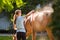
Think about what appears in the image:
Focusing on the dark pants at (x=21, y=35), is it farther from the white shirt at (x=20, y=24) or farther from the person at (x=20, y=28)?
the white shirt at (x=20, y=24)

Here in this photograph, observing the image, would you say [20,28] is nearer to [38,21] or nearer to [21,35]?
[21,35]

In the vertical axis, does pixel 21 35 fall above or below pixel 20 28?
below

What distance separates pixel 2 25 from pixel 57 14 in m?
22.9

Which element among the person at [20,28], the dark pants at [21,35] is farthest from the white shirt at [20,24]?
the dark pants at [21,35]

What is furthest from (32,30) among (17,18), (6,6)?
(6,6)

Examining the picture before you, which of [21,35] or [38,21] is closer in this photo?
[21,35]

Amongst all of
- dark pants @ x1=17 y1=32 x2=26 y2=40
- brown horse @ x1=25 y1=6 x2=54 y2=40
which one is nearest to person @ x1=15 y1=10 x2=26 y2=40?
dark pants @ x1=17 y1=32 x2=26 y2=40

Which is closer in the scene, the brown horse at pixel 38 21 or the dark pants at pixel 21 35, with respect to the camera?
the dark pants at pixel 21 35

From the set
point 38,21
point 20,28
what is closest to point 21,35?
point 20,28

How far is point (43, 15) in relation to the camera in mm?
10680

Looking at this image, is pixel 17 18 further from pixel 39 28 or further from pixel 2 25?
pixel 2 25

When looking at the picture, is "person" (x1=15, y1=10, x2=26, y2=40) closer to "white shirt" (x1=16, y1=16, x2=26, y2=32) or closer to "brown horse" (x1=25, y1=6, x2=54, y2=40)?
"white shirt" (x1=16, y1=16, x2=26, y2=32)

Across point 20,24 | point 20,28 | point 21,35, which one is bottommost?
point 21,35

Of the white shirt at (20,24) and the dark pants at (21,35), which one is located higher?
the white shirt at (20,24)
